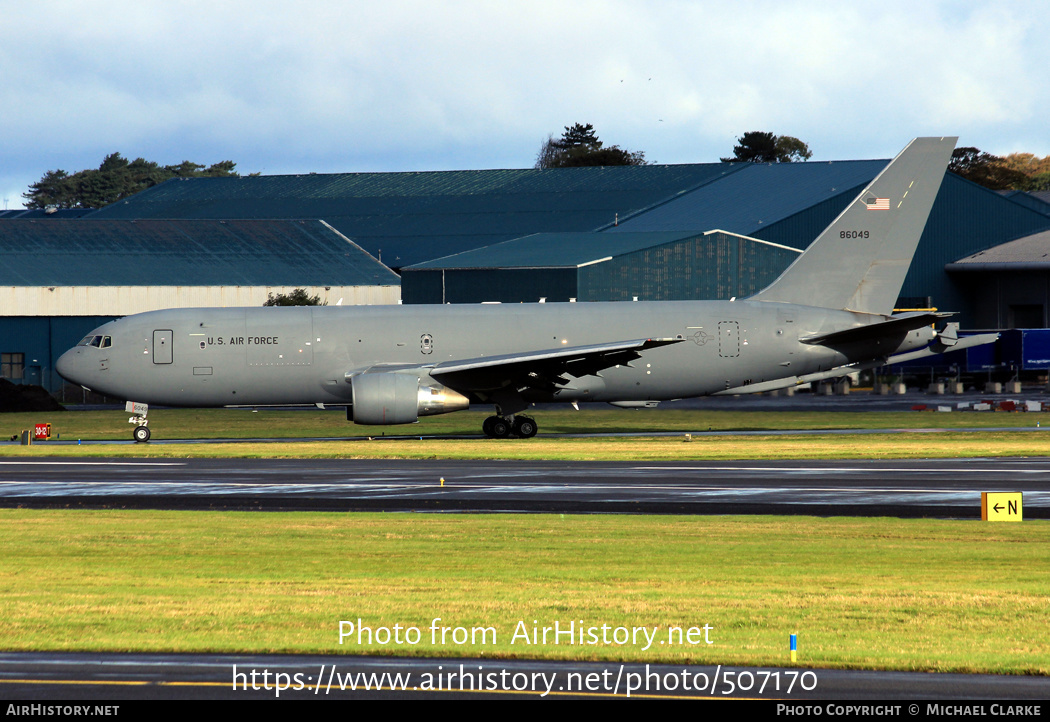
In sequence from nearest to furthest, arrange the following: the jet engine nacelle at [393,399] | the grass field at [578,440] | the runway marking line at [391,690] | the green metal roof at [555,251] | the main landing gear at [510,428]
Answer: the runway marking line at [391,690], the grass field at [578,440], the jet engine nacelle at [393,399], the main landing gear at [510,428], the green metal roof at [555,251]

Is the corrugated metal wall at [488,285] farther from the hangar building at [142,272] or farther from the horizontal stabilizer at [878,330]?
the horizontal stabilizer at [878,330]

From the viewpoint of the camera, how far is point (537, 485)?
87.2ft

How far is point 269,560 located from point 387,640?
18.5 ft

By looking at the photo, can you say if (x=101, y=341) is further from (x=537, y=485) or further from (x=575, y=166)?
(x=575, y=166)

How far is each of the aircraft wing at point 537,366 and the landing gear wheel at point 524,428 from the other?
1.22m

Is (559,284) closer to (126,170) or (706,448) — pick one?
(706,448)

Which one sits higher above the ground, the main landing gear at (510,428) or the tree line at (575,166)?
the tree line at (575,166)

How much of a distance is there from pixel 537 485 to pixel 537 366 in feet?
42.5

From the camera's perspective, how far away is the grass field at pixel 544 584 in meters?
11.2

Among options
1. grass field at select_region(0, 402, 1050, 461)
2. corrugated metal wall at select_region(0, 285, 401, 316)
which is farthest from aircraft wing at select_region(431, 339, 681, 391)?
corrugated metal wall at select_region(0, 285, 401, 316)

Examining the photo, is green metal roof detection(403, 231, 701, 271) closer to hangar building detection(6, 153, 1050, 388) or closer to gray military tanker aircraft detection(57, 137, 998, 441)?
hangar building detection(6, 153, 1050, 388)

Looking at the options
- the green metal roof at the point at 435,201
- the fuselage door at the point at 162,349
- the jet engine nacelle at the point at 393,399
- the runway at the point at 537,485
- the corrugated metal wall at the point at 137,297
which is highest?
the green metal roof at the point at 435,201

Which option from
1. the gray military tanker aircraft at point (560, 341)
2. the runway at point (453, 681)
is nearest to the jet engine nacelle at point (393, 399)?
the gray military tanker aircraft at point (560, 341)
